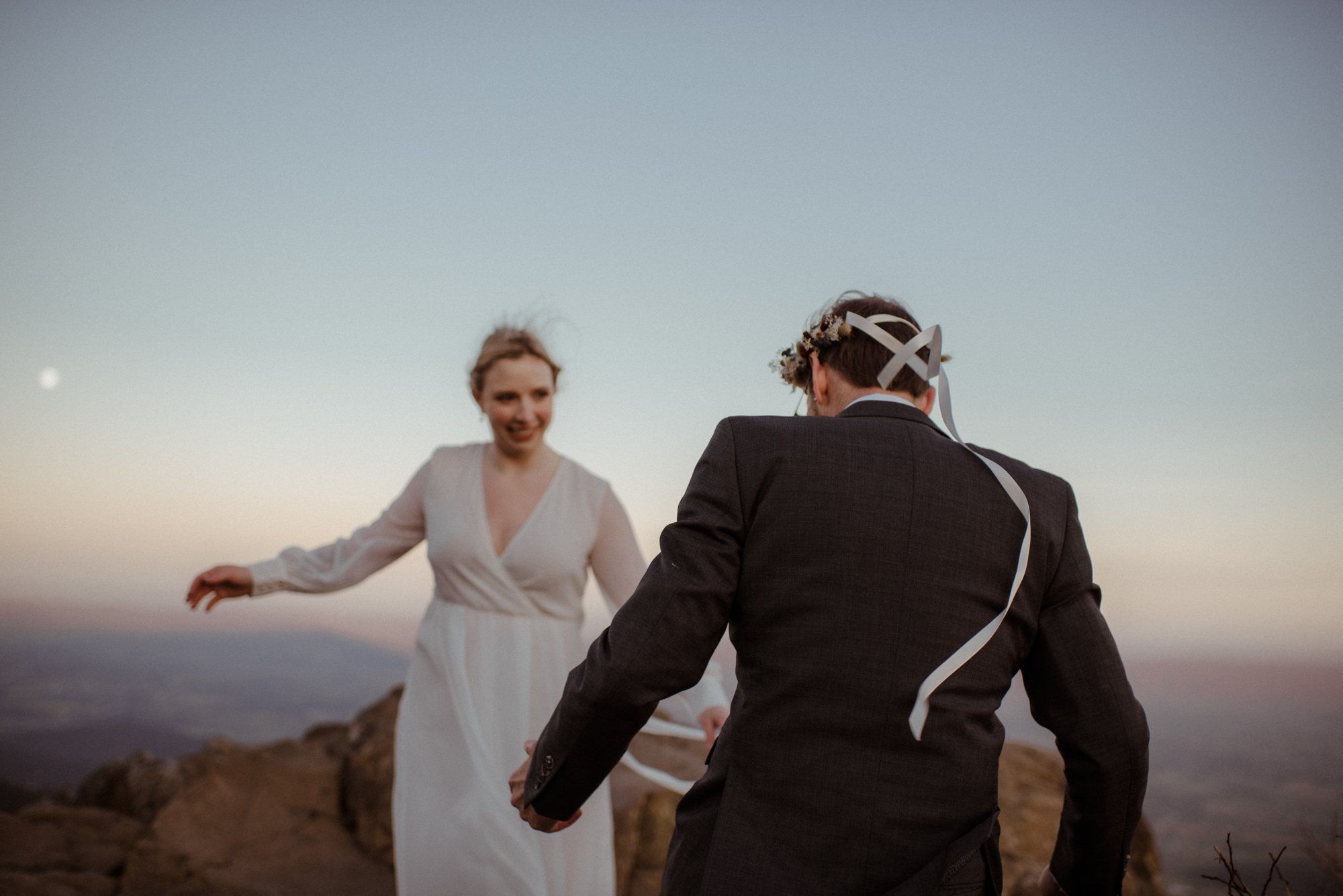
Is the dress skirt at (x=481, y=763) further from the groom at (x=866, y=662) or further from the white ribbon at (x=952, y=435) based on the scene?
the white ribbon at (x=952, y=435)

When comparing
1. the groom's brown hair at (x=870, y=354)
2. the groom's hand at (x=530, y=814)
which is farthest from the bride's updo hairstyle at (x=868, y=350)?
the groom's hand at (x=530, y=814)

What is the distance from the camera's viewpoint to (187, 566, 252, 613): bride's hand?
378 cm

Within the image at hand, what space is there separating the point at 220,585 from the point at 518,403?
1.36m

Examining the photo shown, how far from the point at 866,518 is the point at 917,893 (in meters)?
0.67

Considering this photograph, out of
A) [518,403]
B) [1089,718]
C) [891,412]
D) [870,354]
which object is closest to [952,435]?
[891,412]

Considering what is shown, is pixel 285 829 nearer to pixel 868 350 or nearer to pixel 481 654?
pixel 481 654

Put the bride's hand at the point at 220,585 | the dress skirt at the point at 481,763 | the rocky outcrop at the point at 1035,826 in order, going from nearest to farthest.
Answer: the dress skirt at the point at 481,763 → the bride's hand at the point at 220,585 → the rocky outcrop at the point at 1035,826

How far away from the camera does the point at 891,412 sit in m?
2.03

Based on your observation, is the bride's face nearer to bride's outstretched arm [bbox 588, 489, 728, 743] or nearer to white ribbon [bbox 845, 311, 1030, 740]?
bride's outstretched arm [bbox 588, 489, 728, 743]

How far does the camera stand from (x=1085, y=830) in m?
2.02

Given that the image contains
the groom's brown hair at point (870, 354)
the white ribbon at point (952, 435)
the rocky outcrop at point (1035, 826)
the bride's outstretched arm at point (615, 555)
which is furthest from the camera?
the rocky outcrop at point (1035, 826)

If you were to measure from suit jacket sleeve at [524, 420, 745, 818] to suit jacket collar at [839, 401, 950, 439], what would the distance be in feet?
0.95

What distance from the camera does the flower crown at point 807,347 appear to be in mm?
2236

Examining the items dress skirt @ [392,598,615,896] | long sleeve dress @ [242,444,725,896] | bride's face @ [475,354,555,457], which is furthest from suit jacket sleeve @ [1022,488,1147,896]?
bride's face @ [475,354,555,457]
